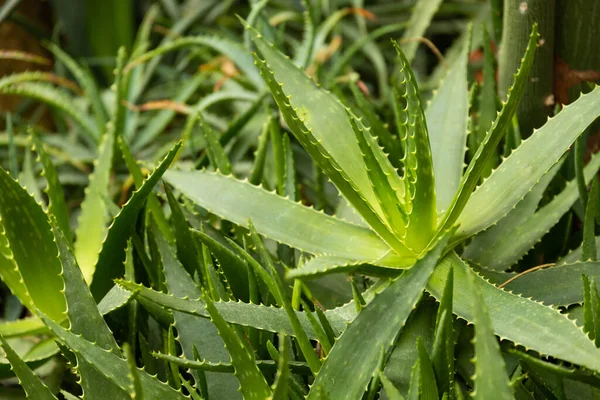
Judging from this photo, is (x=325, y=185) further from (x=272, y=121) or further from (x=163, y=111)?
(x=163, y=111)

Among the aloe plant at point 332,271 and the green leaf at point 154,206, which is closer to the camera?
the aloe plant at point 332,271

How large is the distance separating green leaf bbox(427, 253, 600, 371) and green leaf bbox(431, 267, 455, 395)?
2 centimetres

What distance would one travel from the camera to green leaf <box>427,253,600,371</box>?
446 millimetres

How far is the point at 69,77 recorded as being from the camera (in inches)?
61.4

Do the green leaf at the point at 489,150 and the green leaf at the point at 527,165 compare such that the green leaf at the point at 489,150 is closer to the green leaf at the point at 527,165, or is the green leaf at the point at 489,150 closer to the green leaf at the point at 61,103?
the green leaf at the point at 527,165

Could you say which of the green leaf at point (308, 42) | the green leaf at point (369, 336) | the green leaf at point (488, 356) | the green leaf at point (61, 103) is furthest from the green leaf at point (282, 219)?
the green leaf at point (61, 103)

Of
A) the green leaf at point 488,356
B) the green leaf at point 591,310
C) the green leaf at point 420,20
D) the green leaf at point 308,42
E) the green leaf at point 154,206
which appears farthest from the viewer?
the green leaf at point 420,20

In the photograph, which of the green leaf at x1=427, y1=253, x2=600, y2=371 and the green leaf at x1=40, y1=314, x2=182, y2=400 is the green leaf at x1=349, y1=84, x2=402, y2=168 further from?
the green leaf at x1=40, y1=314, x2=182, y2=400

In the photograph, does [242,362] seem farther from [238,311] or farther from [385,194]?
[385,194]

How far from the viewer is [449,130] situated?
0.70 metres

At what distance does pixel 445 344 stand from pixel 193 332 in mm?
235

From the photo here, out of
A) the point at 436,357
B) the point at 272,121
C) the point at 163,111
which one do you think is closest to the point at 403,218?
the point at 436,357

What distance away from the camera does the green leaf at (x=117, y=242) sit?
61cm

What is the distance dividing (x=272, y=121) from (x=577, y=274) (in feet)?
1.28
